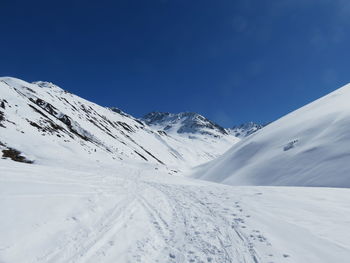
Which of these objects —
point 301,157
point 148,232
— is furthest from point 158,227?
point 301,157

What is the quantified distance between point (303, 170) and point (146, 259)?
22460 millimetres

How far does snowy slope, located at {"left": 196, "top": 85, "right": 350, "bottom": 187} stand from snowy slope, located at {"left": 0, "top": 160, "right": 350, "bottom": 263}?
10.0m

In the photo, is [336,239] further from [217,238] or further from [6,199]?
[6,199]

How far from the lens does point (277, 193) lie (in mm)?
15859

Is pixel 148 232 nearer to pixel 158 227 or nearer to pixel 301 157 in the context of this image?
pixel 158 227

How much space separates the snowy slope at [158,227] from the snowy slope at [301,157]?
1004cm

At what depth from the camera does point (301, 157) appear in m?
27.2

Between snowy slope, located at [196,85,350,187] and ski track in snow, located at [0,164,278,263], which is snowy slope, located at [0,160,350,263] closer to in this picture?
ski track in snow, located at [0,164,278,263]

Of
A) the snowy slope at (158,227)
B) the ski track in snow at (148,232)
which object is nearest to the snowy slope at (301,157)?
the snowy slope at (158,227)

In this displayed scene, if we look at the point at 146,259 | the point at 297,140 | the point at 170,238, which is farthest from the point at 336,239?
the point at 297,140

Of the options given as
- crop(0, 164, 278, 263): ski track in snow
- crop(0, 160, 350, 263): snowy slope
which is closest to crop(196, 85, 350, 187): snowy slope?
crop(0, 160, 350, 263): snowy slope

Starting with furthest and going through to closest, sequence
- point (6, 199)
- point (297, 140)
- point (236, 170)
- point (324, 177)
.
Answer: point (236, 170), point (297, 140), point (324, 177), point (6, 199)

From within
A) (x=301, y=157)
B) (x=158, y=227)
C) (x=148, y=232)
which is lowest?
(x=148, y=232)

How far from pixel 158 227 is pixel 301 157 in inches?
880
